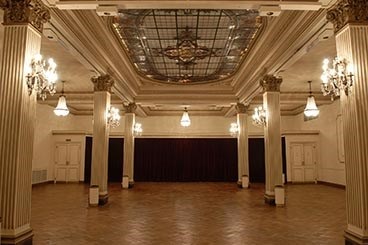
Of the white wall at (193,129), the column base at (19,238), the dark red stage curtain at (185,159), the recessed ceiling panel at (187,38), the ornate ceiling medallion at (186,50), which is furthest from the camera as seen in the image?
the dark red stage curtain at (185,159)

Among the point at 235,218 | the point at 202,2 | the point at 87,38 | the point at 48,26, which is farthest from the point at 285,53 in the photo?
the point at 48,26

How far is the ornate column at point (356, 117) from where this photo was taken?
450cm

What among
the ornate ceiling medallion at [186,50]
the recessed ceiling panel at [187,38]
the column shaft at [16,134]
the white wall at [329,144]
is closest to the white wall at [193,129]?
the white wall at [329,144]

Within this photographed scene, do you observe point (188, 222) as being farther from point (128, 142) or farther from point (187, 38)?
point (128, 142)

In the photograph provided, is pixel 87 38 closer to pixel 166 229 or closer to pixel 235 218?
pixel 166 229

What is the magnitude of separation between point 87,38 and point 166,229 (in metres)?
4.91

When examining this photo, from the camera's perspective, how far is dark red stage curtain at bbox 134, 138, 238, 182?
1983 centimetres

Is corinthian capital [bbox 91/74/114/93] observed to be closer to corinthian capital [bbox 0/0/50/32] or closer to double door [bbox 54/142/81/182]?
corinthian capital [bbox 0/0/50/32]

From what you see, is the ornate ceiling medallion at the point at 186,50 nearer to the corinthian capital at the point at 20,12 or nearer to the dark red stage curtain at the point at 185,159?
the corinthian capital at the point at 20,12

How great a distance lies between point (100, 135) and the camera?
957 cm

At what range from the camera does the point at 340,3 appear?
5.00 metres

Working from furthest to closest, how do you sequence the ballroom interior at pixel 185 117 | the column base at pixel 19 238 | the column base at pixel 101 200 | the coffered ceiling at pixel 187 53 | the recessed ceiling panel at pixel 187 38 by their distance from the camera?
the column base at pixel 101 200 < the recessed ceiling panel at pixel 187 38 < the coffered ceiling at pixel 187 53 < the ballroom interior at pixel 185 117 < the column base at pixel 19 238

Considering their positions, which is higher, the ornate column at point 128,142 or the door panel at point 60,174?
the ornate column at point 128,142

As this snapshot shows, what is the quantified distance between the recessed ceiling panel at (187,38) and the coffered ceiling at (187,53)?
31 millimetres
